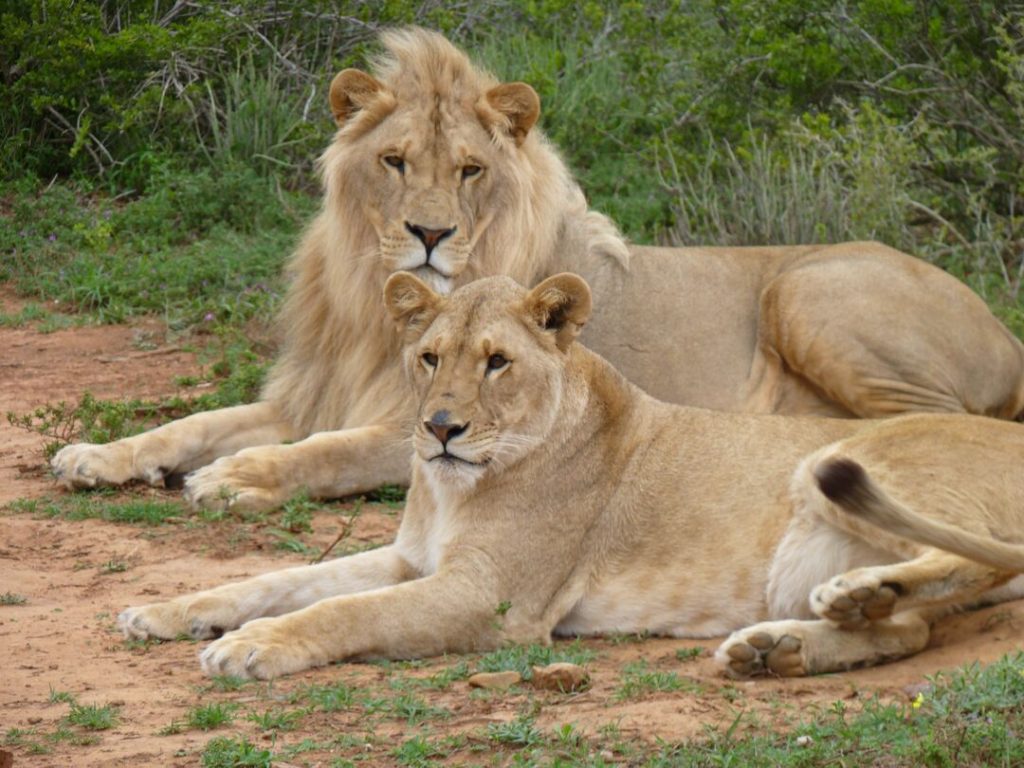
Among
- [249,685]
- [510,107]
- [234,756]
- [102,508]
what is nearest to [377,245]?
[510,107]

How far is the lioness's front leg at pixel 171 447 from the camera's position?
6.99 meters

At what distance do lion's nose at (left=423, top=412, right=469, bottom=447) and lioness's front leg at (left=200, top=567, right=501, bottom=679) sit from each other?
398mm

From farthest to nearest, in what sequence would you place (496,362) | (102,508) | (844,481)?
(102,508)
(496,362)
(844,481)

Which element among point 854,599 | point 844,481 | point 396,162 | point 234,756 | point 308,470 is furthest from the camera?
point 396,162

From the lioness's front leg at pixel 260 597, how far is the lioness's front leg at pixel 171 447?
179 centimetres

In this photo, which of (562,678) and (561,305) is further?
(561,305)

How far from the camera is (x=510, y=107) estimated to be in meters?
7.27

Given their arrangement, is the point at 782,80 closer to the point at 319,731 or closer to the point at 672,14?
the point at 672,14

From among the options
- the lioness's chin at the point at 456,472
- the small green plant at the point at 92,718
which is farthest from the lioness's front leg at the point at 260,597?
the small green plant at the point at 92,718

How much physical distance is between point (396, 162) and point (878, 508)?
343cm

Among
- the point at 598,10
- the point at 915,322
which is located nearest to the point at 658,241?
the point at 598,10

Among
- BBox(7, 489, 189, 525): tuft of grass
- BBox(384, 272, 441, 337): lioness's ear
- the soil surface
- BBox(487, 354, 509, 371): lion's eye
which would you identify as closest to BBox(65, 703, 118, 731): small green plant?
the soil surface

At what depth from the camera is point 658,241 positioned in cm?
1066

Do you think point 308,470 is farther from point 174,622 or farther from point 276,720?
point 276,720
